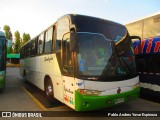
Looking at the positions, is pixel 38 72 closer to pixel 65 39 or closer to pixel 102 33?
pixel 65 39

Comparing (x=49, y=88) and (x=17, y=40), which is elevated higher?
(x=17, y=40)

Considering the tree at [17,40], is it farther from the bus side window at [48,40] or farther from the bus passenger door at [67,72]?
the bus passenger door at [67,72]

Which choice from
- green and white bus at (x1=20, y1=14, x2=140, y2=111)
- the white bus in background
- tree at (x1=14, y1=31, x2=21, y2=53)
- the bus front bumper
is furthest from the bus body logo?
tree at (x1=14, y1=31, x2=21, y2=53)

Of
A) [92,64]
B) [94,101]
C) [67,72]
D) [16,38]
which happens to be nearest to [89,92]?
[94,101]

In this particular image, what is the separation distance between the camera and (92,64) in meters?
6.25

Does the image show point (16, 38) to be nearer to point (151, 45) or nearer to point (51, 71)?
point (51, 71)

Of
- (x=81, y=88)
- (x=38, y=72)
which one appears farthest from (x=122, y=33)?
(x=38, y=72)

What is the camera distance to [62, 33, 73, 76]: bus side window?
6.52 meters

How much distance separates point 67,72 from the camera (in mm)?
6672

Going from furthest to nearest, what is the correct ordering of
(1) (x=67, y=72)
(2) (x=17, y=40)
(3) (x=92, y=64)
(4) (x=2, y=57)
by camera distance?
(2) (x=17, y=40), (4) (x=2, y=57), (1) (x=67, y=72), (3) (x=92, y=64)

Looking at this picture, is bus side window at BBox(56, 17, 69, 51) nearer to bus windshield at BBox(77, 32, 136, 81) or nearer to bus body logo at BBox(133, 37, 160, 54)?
bus windshield at BBox(77, 32, 136, 81)

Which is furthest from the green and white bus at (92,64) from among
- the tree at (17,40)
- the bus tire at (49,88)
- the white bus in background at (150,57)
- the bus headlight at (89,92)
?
the tree at (17,40)

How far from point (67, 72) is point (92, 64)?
86 cm

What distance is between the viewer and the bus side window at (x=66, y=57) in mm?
6522
